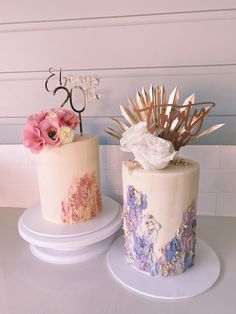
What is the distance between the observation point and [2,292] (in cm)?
55

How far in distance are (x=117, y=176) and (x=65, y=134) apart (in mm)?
267

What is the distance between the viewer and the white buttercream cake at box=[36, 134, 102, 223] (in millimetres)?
637

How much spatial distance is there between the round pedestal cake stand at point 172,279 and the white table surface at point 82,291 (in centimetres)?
1

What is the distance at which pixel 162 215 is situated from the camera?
55 cm

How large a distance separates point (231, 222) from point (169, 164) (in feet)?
1.11

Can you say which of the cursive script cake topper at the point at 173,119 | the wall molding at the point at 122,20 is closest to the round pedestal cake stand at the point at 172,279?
the cursive script cake topper at the point at 173,119

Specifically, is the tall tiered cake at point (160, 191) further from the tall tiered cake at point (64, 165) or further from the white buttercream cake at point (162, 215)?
the tall tiered cake at point (64, 165)

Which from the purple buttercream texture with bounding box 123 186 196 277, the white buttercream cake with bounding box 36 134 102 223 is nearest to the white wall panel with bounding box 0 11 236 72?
the white buttercream cake with bounding box 36 134 102 223

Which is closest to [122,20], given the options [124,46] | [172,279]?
[124,46]

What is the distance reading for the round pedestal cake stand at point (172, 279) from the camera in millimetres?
537

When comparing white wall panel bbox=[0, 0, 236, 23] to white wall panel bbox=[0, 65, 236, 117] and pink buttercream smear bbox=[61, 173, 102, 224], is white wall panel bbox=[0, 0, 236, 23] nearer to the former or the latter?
white wall panel bbox=[0, 65, 236, 117]

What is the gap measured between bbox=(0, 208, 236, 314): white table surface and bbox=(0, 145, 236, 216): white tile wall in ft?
0.46

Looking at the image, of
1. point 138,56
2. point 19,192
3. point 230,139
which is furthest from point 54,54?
point 230,139

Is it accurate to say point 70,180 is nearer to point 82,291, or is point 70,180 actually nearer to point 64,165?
point 64,165
